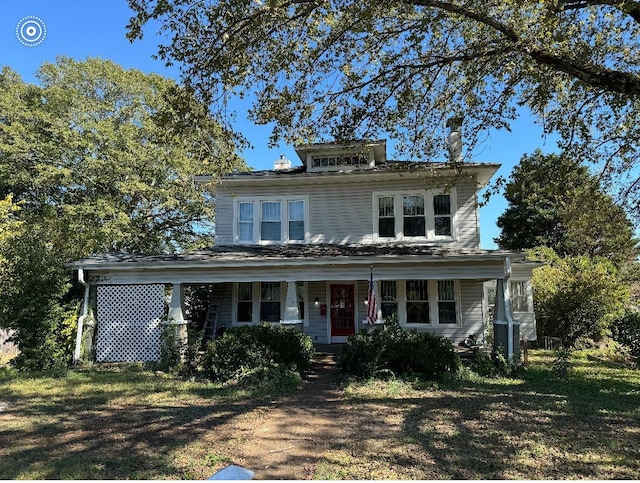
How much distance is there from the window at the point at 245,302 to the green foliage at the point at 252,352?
482 cm

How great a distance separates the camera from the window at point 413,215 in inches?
587

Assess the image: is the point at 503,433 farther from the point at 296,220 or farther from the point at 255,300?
the point at 255,300

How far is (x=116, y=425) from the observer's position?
22.2ft

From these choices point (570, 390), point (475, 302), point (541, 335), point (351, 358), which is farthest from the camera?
point (541, 335)

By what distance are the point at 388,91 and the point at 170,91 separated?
5.16 meters

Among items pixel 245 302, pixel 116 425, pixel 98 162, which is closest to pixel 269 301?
pixel 245 302

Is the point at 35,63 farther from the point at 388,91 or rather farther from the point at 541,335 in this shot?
the point at 541,335

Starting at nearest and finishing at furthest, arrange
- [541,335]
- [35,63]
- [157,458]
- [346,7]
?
[157,458] → [346,7] → [541,335] → [35,63]

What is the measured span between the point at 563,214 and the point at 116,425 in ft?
70.0

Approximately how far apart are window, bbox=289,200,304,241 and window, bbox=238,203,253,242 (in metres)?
1.46

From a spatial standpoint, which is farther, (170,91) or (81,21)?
(81,21)

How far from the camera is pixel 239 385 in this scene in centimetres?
970

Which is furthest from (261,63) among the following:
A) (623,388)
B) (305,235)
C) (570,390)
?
(623,388)

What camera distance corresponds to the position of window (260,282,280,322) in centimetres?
1571
